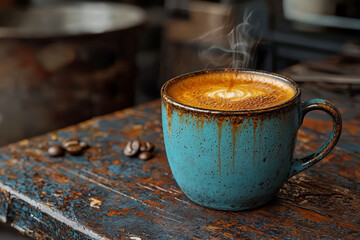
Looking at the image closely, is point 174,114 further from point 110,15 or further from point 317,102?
point 110,15

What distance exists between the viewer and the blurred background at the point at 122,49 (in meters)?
1.89

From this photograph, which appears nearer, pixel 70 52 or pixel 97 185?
pixel 97 185

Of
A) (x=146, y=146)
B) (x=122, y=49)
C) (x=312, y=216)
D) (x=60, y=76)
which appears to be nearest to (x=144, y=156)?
(x=146, y=146)

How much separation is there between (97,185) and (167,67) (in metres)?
2.44

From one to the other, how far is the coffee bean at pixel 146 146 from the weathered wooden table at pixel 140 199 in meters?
0.02

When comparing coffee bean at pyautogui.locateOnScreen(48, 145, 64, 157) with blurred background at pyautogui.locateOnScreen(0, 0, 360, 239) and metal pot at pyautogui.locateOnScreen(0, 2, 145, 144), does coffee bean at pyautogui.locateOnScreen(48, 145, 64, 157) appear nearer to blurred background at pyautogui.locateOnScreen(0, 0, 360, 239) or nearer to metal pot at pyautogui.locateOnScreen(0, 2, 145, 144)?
blurred background at pyautogui.locateOnScreen(0, 0, 360, 239)

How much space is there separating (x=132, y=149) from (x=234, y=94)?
280 millimetres

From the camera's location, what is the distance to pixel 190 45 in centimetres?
319

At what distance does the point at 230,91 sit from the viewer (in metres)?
0.87

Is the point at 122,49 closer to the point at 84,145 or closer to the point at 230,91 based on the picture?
the point at 84,145

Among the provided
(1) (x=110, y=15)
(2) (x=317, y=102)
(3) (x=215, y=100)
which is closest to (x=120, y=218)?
(3) (x=215, y=100)

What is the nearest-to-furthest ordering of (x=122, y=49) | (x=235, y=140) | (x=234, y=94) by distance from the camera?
(x=235, y=140), (x=234, y=94), (x=122, y=49)

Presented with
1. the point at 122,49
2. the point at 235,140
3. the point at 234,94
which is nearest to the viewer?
the point at 235,140

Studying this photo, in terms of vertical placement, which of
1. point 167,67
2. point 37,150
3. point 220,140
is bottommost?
point 167,67
